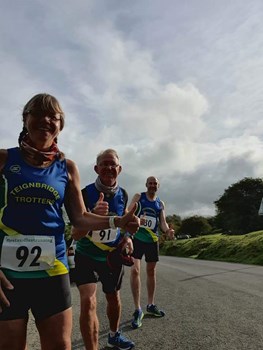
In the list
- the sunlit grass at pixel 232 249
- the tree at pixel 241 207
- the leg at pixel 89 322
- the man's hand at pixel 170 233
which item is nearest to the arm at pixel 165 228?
the man's hand at pixel 170 233

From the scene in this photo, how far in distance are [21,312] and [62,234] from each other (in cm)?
55

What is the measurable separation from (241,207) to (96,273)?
61.9 m

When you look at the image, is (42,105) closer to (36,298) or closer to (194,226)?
(36,298)

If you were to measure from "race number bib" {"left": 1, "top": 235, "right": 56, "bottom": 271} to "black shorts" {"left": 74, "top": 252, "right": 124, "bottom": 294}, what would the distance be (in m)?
1.85

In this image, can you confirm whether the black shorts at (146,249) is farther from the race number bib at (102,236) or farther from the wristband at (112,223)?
the wristband at (112,223)

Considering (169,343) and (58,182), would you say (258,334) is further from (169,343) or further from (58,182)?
(58,182)

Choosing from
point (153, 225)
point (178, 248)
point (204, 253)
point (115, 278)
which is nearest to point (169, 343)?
point (115, 278)

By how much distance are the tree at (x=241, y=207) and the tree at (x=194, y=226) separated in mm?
4816

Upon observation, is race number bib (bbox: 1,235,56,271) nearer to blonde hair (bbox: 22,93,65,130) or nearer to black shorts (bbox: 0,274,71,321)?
black shorts (bbox: 0,274,71,321)

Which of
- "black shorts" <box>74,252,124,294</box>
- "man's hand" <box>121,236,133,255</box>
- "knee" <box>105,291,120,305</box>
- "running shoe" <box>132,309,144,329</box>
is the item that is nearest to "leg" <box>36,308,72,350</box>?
"black shorts" <box>74,252,124,294</box>

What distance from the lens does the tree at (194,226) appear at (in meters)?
76.4

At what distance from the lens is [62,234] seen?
107 inches

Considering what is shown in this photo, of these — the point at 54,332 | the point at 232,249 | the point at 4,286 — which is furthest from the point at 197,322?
the point at 232,249

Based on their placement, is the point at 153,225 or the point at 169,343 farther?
the point at 153,225
